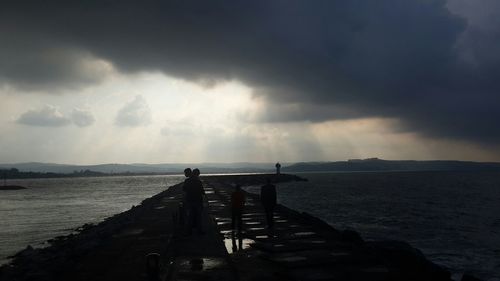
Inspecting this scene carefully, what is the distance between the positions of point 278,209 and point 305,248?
14935 mm

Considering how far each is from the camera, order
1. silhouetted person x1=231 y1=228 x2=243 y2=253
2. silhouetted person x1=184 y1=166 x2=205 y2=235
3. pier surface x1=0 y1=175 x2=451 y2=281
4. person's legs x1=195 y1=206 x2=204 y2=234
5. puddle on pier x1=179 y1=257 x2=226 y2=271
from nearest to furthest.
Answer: pier surface x1=0 y1=175 x2=451 y2=281
puddle on pier x1=179 y1=257 x2=226 y2=271
silhouetted person x1=231 y1=228 x2=243 y2=253
silhouetted person x1=184 y1=166 x2=205 y2=235
person's legs x1=195 y1=206 x2=204 y2=234

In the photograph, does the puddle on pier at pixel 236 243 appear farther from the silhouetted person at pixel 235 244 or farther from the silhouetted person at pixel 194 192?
the silhouetted person at pixel 194 192

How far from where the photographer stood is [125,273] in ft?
35.0

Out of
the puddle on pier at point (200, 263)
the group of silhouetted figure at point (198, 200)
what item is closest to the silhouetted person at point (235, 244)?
→ the group of silhouetted figure at point (198, 200)

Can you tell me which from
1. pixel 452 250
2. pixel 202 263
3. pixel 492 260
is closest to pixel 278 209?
pixel 452 250

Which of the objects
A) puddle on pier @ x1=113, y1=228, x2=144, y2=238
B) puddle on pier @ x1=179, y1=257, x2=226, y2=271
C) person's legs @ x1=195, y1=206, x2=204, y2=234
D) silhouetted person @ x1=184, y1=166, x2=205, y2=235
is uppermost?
silhouetted person @ x1=184, y1=166, x2=205, y2=235

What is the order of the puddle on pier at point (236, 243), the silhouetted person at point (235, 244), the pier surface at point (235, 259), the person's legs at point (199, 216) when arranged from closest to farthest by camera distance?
the pier surface at point (235, 259) → the puddle on pier at point (236, 243) → the silhouetted person at point (235, 244) → the person's legs at point (199, 216)

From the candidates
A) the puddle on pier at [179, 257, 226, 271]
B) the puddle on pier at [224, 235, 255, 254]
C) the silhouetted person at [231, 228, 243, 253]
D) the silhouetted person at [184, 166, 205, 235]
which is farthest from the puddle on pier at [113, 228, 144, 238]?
the puddle on pier at [179, 257, 226, 271]

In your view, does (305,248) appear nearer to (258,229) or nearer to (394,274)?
(394,274)

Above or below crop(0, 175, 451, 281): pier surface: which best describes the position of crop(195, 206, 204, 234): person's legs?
above

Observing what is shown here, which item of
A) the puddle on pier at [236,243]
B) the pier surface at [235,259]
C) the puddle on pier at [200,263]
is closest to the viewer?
the pier surface at [235,259]

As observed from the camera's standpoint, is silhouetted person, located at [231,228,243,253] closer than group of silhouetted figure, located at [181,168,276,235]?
Yes

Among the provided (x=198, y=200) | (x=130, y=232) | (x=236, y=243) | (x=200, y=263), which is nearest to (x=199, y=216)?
(x=198, y=200)

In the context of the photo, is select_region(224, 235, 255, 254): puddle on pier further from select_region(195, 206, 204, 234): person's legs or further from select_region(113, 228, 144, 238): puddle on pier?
select_region(113, 228, 144, 238): puddle on pier
